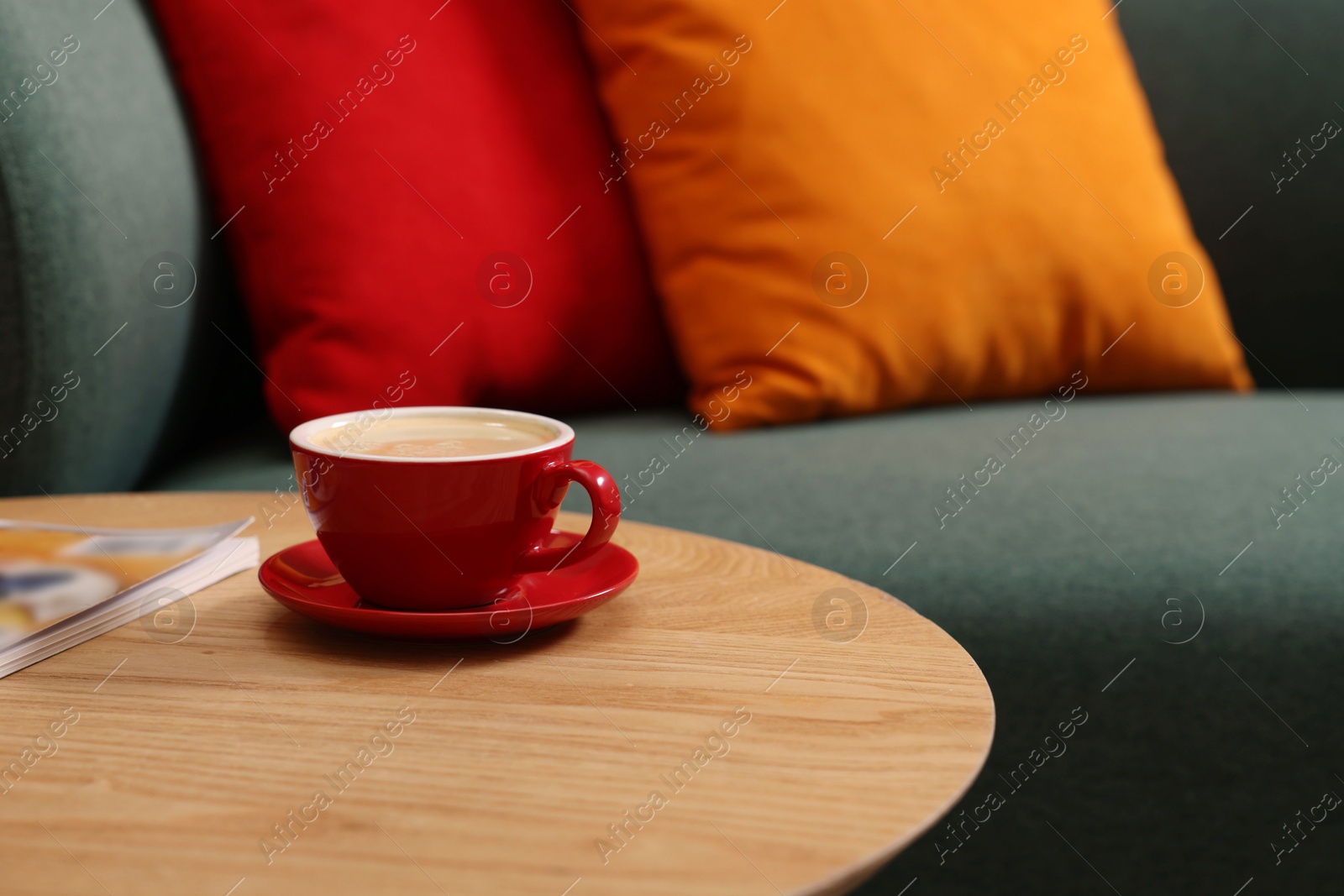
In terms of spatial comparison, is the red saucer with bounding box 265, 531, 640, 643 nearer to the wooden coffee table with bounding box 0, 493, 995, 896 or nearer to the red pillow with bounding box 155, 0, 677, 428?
the wooden coffee table with bounding box 0, 493, 995, 896

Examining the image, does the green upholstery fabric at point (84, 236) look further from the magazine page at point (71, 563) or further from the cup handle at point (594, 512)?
the cup handle at point (594, 512)

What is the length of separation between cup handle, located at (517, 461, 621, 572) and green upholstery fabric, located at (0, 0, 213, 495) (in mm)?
551

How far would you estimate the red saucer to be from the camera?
0.49 meters

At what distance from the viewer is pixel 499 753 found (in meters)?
0.41

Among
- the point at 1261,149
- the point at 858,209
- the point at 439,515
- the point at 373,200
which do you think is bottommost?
the point at 1261,149

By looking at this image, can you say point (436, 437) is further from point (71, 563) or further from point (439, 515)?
point (71, 563)

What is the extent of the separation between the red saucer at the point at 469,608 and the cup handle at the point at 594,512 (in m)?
0.02

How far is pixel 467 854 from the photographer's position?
340 mm

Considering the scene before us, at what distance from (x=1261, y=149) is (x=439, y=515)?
58.5 inches

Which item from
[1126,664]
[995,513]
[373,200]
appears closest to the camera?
[1126,664]

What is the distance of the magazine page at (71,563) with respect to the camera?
49cm

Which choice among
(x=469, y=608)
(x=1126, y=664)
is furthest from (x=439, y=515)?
(x=1126, y=664)

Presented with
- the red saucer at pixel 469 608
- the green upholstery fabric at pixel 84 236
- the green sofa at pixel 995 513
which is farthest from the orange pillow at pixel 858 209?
the red saucer at pixel 469 608

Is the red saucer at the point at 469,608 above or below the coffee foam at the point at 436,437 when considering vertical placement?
below
